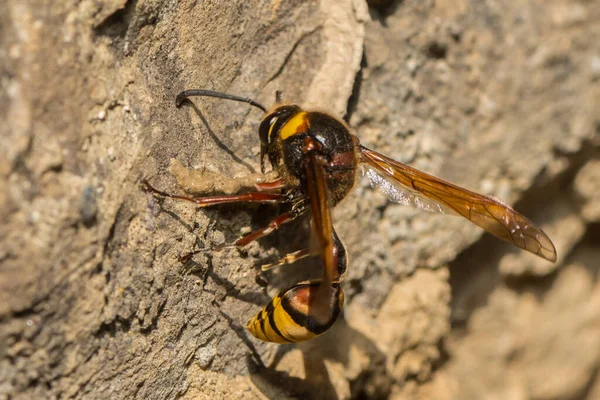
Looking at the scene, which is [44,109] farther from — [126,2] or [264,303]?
[264,303]

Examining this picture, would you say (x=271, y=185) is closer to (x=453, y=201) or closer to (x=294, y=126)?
(x=294, y=126)

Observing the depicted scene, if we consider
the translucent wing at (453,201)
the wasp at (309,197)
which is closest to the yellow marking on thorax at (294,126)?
the wasp at (309,197)

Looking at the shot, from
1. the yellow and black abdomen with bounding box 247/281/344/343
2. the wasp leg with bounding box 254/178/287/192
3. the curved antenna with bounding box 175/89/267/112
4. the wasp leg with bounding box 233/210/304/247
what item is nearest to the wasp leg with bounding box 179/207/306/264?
the wasp leg with bounding box 233/210/304/247

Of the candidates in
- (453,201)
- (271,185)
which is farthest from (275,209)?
(453,201)

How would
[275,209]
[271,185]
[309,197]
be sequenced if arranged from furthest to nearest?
[275,209] < [271,185] < [309,197]

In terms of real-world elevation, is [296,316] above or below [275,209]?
below

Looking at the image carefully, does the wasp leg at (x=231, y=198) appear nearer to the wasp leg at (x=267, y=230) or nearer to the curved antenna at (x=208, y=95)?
the wasp leg at (x=267, y=230)
